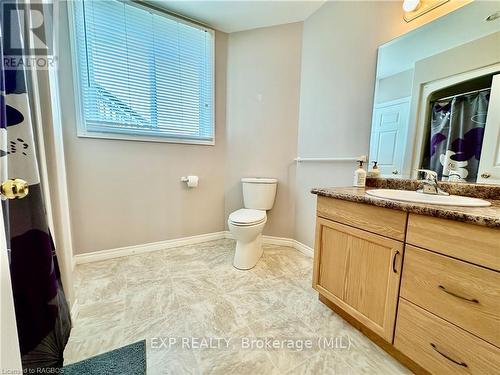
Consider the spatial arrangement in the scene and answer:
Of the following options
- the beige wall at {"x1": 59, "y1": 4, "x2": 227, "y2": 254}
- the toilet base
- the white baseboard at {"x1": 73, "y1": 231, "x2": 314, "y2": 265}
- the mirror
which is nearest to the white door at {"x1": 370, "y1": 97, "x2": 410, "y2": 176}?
the mirror

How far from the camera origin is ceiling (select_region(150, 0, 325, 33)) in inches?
72.6

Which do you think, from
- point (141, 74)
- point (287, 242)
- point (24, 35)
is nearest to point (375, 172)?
point (287, 242)

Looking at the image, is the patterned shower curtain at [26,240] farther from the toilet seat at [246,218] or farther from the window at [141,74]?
the window at [141,74]

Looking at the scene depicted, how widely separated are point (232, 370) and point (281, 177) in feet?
5.44

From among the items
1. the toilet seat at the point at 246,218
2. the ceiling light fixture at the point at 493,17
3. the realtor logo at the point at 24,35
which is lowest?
the toilet seat at the point at 246,218

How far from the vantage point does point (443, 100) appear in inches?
49.6

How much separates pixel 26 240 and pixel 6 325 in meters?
0.41

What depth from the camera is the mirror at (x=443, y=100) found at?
1.09 m

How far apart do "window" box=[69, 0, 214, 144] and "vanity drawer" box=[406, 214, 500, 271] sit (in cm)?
198

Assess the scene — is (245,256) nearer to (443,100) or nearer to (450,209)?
(450,209)

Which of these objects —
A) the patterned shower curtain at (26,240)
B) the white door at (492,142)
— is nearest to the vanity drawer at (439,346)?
the white door at (492,142)

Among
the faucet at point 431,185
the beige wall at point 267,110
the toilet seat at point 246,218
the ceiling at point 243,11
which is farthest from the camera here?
the beige wall at point 267,110

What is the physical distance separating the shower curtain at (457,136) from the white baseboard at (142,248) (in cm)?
203

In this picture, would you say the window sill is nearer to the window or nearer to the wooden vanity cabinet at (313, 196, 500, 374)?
the window
